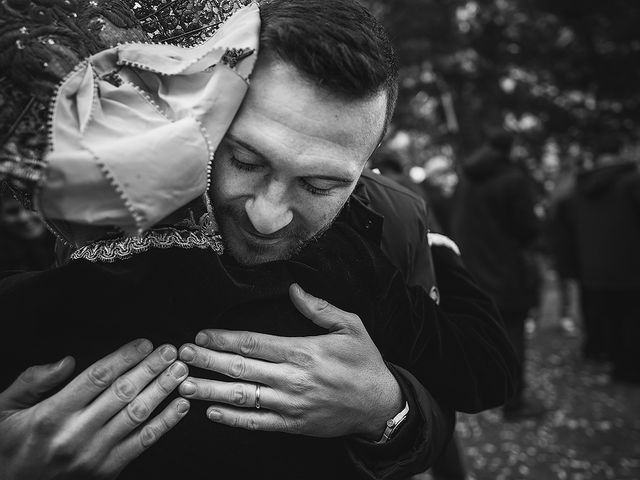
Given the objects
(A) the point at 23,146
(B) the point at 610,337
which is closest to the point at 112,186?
(A) the point at 23,146

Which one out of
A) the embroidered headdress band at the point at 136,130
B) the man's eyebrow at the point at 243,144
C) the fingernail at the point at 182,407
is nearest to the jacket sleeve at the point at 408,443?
the fingernail at the point at 182,407

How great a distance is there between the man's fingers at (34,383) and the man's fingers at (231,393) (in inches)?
10.4

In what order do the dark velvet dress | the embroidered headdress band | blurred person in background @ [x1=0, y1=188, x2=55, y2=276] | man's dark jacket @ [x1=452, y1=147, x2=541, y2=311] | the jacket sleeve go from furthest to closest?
man's dark jacket @ [x1=452, y1=147, x2=541, y2=311], blurred person in background @ [x1=0, y1=188, x2=55, y2=276], the jacket sleeve, the dark velvet dress, the embroidered headdress band

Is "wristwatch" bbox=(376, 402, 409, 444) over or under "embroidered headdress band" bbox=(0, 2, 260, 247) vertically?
under

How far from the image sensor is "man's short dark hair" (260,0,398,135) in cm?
128

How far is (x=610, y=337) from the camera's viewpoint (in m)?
6.36

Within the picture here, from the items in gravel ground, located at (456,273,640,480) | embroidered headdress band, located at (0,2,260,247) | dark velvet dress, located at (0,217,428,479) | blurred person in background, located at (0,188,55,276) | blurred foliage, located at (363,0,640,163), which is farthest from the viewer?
blurred foliage, located at (363,0,640,163)

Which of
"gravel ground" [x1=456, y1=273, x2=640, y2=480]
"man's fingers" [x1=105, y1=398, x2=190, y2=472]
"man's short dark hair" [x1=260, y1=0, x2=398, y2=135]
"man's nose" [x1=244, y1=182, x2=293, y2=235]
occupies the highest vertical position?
"man's short dark hair" [x1=260, y1=0, x2=398, y2=135]

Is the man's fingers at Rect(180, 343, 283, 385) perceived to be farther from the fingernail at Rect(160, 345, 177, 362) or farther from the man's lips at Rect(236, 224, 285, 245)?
the man's lips at Rect(236, 224, 285, 245)

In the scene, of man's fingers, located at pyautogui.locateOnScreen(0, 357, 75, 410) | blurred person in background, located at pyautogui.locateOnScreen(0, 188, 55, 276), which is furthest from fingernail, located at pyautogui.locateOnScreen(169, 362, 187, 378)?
blurred person in background, located at pyautogui.locateOnScreen(0, 188, 55, 276)

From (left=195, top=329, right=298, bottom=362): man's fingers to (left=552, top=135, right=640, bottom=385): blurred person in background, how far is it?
5526mm

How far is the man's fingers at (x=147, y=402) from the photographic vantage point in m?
Result: 1.33

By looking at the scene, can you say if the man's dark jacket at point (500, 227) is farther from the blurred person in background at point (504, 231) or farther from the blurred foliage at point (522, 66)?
the blurred foliage at point (522, 66)

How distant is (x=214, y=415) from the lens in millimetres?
1336
